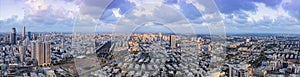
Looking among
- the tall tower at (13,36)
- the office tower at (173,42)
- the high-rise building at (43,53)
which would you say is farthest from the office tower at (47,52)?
the office tower at (173,42)

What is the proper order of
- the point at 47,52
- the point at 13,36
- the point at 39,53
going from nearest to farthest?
the point at 39,53
the point at 47,52
the point at 13,36

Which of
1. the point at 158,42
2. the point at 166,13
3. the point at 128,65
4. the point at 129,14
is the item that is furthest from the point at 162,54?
the point at 129,14

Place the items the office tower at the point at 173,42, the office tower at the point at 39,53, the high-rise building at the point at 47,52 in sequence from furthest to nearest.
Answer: the high-rise building at the point at 47,52, the office tower at the point at 39,53, the office tower at the point at 173,42

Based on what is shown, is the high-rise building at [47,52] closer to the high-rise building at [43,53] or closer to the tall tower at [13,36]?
the high-rise building at [43,53]

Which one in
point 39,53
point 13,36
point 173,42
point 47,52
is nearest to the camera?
point 173,42

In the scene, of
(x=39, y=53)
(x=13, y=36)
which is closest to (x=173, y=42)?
(x=39, y=53)

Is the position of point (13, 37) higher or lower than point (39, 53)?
higher

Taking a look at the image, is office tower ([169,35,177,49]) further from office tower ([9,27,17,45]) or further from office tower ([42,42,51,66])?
office tower ([9,27,17,45])

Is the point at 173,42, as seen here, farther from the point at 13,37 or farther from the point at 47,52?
the point at 13,37

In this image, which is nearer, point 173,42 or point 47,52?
point 173,42

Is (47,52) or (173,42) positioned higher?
(173,42)

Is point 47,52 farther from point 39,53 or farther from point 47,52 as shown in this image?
point 39,53
